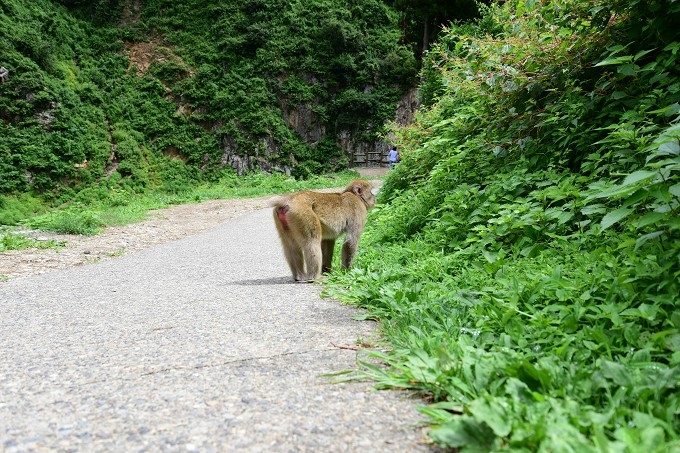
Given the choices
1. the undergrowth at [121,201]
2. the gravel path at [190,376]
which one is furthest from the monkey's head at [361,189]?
the undergrowth at [121,201]

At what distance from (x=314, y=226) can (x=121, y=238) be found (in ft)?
24.9

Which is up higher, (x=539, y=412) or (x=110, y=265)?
(x=539, y=412)

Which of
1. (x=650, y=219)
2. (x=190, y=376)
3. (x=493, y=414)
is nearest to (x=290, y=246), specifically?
(x=190, y=376)

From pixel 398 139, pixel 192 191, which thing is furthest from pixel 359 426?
pixel 192 191

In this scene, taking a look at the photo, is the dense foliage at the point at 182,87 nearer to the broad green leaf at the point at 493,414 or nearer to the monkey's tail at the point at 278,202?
the monkey's tail at the point at 278,202

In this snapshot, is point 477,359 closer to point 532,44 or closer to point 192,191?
point 532,44

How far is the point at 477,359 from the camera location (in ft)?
7.61

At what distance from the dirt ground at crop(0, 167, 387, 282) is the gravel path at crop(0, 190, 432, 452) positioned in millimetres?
2938

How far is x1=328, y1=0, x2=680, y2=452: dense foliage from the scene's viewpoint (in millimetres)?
1896

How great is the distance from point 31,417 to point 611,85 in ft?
17.3

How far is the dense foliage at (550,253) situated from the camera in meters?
1.90

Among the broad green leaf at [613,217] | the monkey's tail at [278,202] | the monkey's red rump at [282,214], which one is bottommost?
the monkey's red rump at [282,214]

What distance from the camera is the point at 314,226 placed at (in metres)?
5.49

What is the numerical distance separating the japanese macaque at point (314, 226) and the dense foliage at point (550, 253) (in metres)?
0.39
